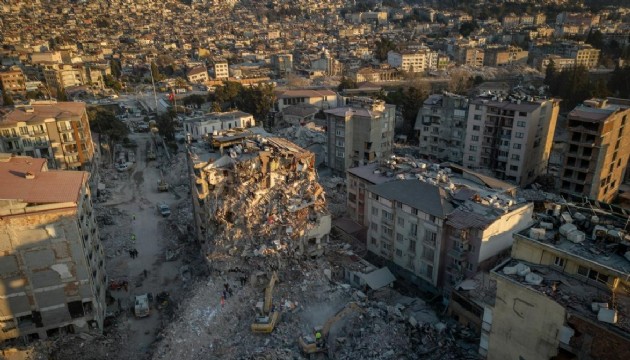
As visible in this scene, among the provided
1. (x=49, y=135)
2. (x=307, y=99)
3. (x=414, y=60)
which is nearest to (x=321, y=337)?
(x=49, y=135)

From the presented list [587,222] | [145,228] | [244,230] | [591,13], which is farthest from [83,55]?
[591,13]

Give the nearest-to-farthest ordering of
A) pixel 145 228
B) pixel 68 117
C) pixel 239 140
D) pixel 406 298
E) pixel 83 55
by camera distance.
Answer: pixel 406 298 < pixel 239 140 < pixel 145 228 < pixel 68 117 < pixel 83 55

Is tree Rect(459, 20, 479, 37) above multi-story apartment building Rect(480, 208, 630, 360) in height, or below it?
above

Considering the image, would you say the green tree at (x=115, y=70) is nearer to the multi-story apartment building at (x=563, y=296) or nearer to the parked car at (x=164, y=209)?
the parked car at (x=164, y=209)

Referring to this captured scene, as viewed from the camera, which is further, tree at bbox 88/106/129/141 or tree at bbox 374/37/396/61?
tree at bbox 374/37/396/61

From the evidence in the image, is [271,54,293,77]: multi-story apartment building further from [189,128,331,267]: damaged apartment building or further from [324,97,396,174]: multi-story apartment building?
[189,128,331,267]: damaged apartment building

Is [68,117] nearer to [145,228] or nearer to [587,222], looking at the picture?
[145,228]

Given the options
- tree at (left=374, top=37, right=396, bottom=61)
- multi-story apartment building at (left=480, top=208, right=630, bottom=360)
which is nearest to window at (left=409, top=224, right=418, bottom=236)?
multi-story apartment building at (left=480, top=208, right=630, bottom=360)

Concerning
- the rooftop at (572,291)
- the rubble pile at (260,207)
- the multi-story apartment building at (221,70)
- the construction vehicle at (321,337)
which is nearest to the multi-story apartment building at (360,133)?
the rubble pile at (260,207)
